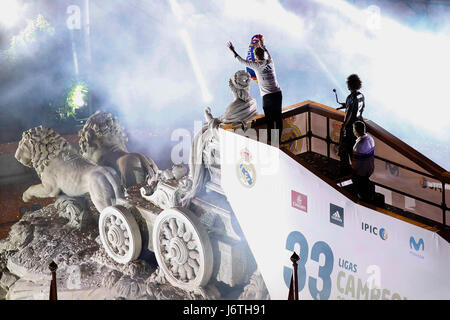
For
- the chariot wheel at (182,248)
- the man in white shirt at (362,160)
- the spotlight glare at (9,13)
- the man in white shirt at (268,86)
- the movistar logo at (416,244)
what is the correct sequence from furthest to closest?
1. the spotlight glare at (9,13)
2. the chariot wheel at (182,248)
3. the man in white shirt at (268,86)
4. the man in white shirt at (362,160)
5. the movistar logo at (416,244)

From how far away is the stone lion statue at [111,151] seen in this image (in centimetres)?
1026

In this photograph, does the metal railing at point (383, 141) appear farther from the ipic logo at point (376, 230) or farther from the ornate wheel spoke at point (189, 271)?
the ornate wheel spoke at point (189, 271)

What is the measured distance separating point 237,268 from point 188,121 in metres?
6.98

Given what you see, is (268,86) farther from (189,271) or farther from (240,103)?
(189,271)

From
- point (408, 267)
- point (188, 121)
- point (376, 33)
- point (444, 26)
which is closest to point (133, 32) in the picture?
point (188, 121)

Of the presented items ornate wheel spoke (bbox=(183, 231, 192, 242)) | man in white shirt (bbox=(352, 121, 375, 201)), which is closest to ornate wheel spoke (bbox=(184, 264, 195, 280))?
ornate wheel spoke (bbox=(183, 231, 192, 242))

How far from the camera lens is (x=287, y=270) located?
7.32 metres

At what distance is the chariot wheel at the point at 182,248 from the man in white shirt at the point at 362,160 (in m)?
2.08

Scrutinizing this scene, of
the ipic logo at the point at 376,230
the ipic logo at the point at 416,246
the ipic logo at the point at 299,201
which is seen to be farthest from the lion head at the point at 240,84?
the ipic logo at the point at 416,246

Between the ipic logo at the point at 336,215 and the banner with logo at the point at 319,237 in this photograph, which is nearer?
the banner with logo at the point at 319,237

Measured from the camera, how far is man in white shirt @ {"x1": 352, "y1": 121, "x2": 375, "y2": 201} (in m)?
6.75

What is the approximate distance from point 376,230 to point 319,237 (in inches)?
27.0

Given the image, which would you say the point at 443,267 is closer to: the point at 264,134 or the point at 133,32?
the point at 264,134

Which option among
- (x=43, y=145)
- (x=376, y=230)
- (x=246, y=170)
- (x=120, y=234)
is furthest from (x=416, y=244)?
(x=43, y=145)
